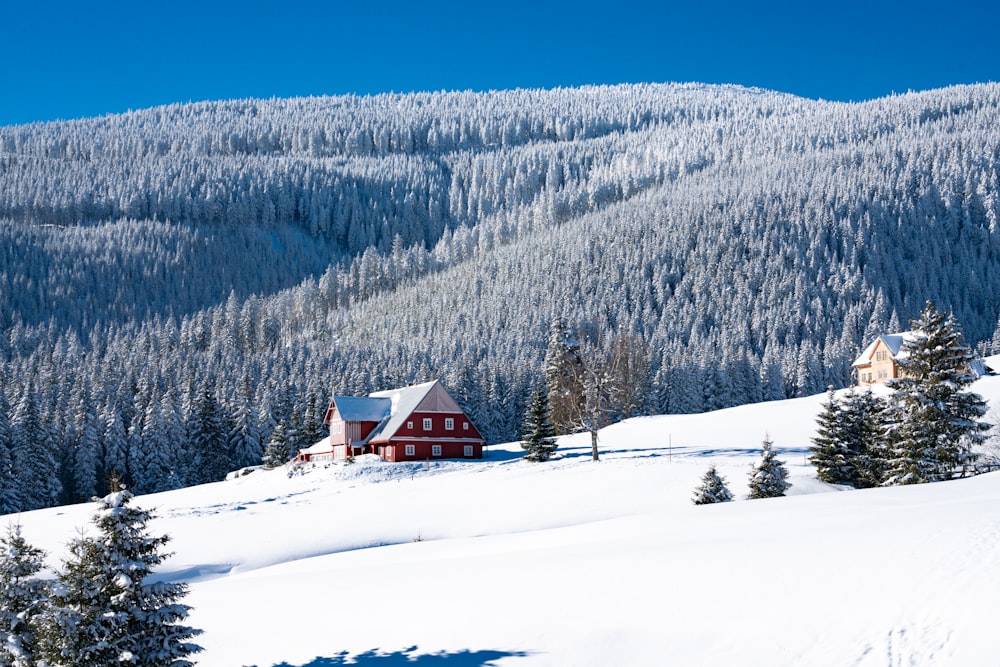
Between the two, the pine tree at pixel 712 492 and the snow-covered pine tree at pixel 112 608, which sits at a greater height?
the snow-covered pine tree at pixel 112 608

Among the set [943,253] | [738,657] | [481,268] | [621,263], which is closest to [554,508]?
[738,657]

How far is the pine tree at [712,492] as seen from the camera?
3159 cm

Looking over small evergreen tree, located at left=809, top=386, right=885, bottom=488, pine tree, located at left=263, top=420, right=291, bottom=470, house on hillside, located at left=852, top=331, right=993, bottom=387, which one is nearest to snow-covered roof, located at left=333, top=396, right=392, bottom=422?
pine tree, located at left=263, top=420, right=291, bottom=470

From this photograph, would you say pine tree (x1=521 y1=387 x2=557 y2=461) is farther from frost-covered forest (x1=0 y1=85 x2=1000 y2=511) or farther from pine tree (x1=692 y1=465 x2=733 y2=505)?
frost-covered forest (x1=0 y1=85 x2=1000 y2=511)

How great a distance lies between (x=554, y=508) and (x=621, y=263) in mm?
138963

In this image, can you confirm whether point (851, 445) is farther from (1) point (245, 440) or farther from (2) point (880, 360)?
(1) point (245, 440)

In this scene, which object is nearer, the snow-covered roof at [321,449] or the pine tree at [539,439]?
the pine tree at [539,439]

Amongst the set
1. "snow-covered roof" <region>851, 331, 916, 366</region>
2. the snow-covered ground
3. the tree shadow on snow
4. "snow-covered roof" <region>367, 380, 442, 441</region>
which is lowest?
the tree shadow on snow

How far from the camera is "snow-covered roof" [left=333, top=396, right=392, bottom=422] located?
61.2 meters

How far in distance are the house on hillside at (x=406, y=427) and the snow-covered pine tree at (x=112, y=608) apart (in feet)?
142

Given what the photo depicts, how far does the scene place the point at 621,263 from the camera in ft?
556

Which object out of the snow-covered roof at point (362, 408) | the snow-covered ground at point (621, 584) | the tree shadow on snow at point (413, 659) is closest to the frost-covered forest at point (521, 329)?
the snow-covered roof at point (362, 408)

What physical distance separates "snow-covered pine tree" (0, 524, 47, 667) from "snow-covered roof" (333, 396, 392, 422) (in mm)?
45423

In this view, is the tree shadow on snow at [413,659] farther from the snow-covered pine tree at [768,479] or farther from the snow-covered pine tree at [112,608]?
the snow-covered pine tree at [768,479]
